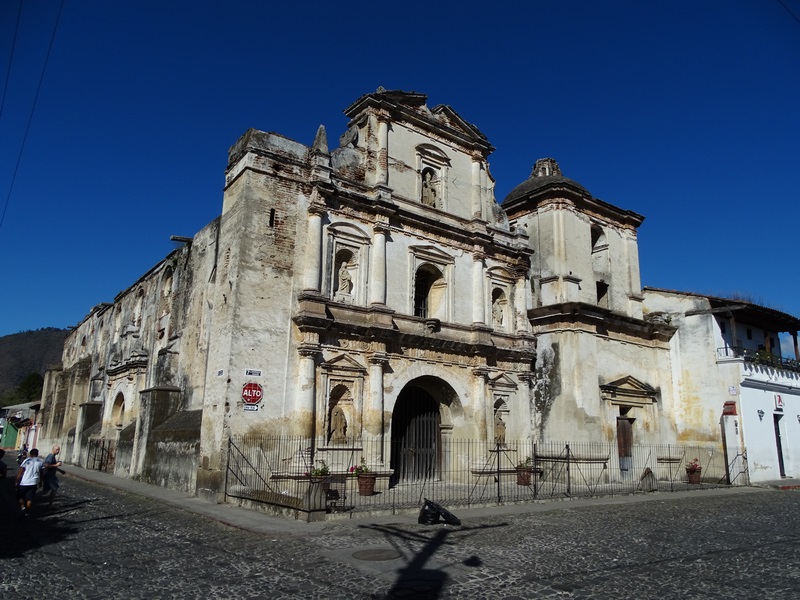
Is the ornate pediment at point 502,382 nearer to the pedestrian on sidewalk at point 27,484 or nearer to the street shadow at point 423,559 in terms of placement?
the street shadow at point 423,559

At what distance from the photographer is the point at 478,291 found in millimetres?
21750

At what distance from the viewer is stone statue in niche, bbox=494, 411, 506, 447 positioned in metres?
21.0

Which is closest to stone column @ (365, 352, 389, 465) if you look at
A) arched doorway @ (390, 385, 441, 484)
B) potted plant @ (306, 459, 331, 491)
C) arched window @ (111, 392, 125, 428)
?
arched doorway @ (390, 385, 441, 484)

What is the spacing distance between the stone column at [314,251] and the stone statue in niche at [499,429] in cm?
816

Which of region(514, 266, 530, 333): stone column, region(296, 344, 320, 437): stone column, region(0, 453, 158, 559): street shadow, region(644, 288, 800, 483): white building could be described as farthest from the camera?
region(644, 288, 800, 483): white building

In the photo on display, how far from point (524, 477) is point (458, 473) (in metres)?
2.19

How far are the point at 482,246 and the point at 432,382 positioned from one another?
5421mm

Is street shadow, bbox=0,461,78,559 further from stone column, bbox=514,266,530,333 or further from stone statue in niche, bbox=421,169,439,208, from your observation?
stone column, bbox=514,266,530,333

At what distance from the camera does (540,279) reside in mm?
24094

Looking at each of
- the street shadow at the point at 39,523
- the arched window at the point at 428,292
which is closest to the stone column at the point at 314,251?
the arched window at the point at 428,292

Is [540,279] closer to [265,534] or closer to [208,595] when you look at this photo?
[265,534]

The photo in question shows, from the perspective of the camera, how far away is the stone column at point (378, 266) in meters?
18.9

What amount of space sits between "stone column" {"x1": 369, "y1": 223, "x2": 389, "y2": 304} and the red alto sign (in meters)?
4.55

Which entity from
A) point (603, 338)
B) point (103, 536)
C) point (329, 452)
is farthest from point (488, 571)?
point (603, 338)
